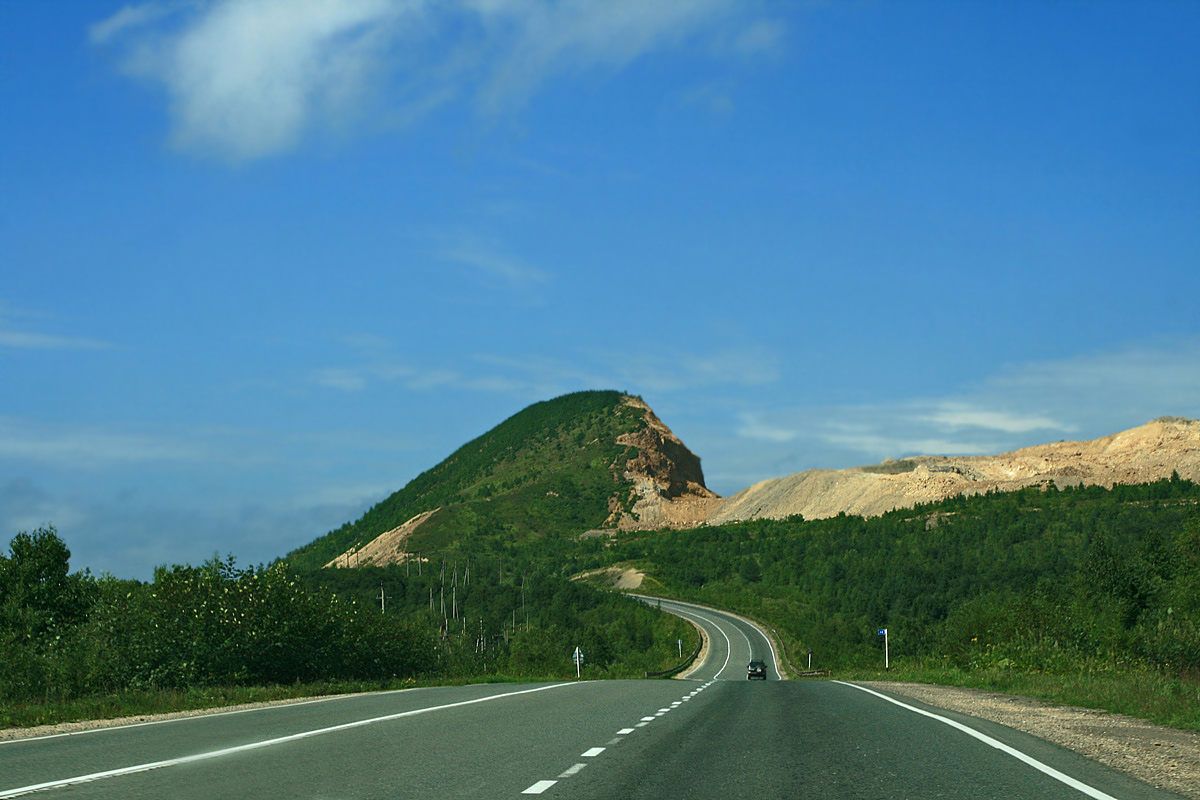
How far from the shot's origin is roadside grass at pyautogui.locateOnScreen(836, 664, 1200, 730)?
16.3 metres

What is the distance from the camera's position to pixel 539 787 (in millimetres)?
8562

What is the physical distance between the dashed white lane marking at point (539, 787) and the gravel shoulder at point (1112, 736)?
556 cm

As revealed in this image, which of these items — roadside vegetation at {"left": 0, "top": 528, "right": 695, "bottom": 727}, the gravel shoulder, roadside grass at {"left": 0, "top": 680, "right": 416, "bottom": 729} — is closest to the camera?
the gravel shoulder

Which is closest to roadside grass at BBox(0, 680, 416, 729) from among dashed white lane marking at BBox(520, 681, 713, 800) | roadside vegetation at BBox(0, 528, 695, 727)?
roadside vegetation at BBox(0, 528, 695, 727)

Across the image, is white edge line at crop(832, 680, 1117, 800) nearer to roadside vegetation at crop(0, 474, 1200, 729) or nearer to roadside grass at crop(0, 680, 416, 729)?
roadside vegetation at crop(0, 474, 1200, 729)

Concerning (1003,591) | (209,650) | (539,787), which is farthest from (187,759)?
(1003,591)

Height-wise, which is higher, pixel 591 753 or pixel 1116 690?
pixel 591 753

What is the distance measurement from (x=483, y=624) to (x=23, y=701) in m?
133

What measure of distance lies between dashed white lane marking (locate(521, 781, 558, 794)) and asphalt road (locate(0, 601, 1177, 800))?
0.09 feet

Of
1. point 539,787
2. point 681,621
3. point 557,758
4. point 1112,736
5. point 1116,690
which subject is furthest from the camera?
point 681,621

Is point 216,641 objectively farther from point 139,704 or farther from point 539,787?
point 539,787

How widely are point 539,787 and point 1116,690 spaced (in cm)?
1571

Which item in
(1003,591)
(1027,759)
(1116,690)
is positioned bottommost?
(1003,591)

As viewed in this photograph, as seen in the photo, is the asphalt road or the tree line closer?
the asphalt road
